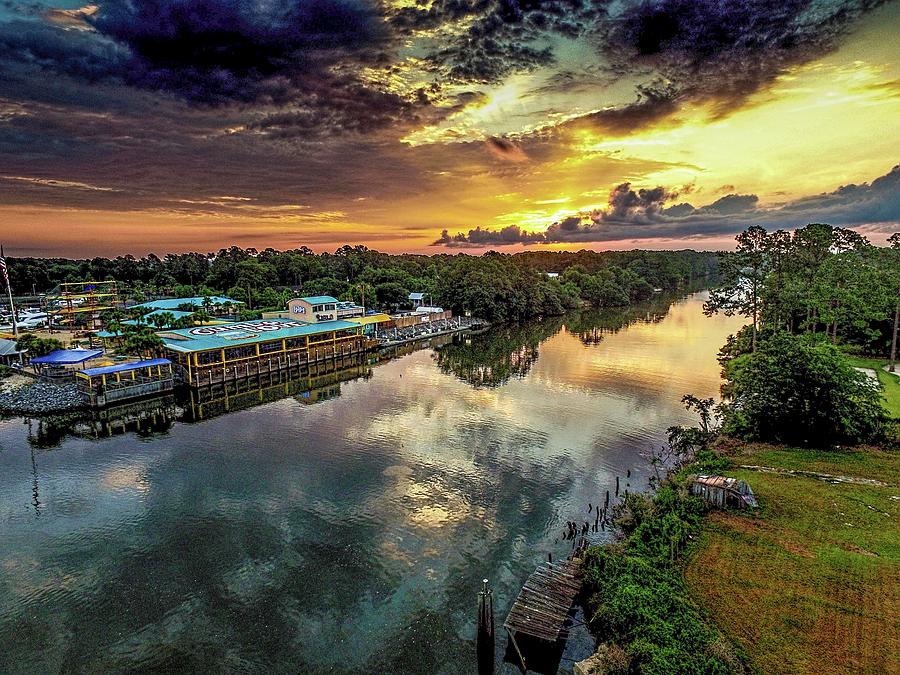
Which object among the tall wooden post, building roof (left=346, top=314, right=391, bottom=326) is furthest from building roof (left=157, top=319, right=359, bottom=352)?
the tall wooden post

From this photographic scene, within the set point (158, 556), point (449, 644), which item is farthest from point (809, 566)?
point (158, 556)

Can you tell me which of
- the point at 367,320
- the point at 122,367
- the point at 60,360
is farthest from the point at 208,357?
the point at 367,320

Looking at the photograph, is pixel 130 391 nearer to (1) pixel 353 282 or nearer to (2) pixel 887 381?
(2) pixel 887 381

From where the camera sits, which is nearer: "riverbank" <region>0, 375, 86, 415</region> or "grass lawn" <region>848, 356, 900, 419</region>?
"grass lawn" <region>848, 356, 900, 419</region>

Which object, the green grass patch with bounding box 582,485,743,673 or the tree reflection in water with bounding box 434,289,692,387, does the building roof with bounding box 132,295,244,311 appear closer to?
the tree reflection in water with bounding box 434,289,692,387

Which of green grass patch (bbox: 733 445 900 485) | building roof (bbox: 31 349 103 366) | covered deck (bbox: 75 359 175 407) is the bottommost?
green grass patch (bbox: 733 445 900 485)

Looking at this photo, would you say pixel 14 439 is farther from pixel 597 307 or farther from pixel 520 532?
pixel 597 307

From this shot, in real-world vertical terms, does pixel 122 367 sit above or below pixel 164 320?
below
